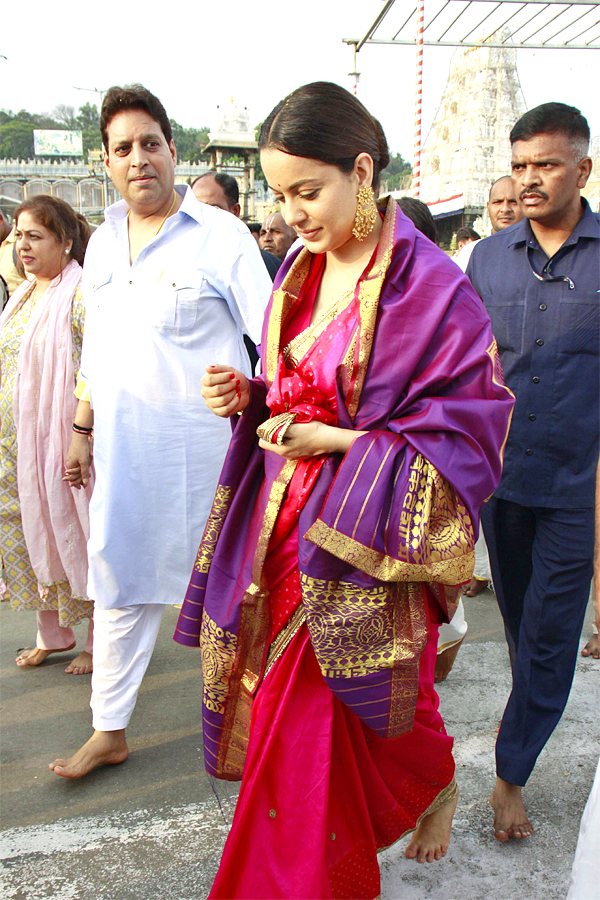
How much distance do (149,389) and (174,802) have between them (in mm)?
1337

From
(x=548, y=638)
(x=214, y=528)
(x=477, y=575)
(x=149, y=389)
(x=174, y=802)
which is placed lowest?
(x=174, y=802)

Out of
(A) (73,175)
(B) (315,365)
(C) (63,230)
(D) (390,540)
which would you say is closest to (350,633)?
(D) (390,540)

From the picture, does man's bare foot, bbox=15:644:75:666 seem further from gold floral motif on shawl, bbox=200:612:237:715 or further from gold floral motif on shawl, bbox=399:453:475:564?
gold floral motif on shawl, bbox=399:453:475:564

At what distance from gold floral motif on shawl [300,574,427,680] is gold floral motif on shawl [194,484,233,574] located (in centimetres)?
41

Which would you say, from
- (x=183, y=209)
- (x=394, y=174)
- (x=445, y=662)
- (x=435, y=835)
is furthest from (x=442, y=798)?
(x=394, y=174)

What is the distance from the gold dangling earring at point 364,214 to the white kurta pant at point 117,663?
61.1 inches

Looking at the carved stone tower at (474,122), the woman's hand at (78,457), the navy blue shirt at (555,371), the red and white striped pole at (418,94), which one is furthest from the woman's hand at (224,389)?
the carved stone tower at (474,122)

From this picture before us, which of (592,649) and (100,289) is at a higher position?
(100,289)

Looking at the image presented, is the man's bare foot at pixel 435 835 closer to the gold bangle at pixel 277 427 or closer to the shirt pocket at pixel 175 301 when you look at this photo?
the gold bangle at pixel 277 427

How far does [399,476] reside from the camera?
1519 mm

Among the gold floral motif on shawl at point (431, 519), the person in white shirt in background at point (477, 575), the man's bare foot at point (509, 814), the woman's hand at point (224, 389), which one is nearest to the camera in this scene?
the gold floral motif on shawl at point (431, 519)

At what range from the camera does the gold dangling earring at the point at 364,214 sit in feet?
5.43

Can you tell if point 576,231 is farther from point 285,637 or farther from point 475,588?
point 475,588

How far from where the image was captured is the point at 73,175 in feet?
231
